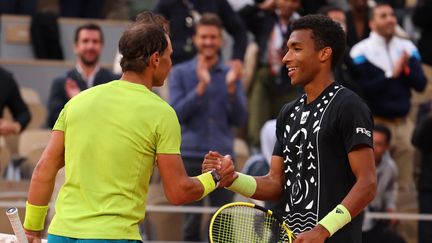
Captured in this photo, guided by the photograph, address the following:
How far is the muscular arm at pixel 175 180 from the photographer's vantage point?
207 inches

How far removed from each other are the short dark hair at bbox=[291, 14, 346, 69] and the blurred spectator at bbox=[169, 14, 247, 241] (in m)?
4.16

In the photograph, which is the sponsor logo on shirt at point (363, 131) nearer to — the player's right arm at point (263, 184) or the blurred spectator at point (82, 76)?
the player's right arm at point (263, 184)

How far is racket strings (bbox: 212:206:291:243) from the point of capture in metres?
5.64

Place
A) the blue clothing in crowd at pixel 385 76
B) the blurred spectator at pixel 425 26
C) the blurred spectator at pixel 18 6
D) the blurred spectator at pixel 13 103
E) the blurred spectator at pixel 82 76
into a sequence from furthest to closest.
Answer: the blurred spectator at pixel 18 6
the blurred spectator at pixel 425 26
the blue clothing in crowd at pixel 385 76
the blurred spectator at pixel 82 76
the blurred spectator at pixel 13 103

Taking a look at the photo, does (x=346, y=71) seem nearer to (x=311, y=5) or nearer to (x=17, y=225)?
(x=311, y=5)

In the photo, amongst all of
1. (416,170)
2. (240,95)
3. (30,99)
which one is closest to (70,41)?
(30,99)

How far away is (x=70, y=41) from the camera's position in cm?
1336

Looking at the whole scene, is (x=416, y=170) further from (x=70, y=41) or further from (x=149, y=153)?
(x=149, y=153)

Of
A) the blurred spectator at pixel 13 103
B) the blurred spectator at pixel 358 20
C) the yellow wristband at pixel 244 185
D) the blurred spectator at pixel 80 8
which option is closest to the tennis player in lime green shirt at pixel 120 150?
the yellow wristband at pixel 244 185

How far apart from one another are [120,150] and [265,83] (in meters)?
6.32

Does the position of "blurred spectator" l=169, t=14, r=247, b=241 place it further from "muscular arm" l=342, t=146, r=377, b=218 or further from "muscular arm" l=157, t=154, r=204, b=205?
"muscular arm" l=157, t=154, r=204, b=205

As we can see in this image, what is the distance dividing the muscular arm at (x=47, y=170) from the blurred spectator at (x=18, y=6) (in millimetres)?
8198

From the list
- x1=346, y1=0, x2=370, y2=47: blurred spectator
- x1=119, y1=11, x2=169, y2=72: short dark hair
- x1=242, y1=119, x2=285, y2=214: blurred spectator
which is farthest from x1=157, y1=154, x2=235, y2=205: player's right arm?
x1=346, y1=0, x2=370, y2=47: blurred spectator

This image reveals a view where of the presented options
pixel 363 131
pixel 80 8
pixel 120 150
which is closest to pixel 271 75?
pixel 80 8
